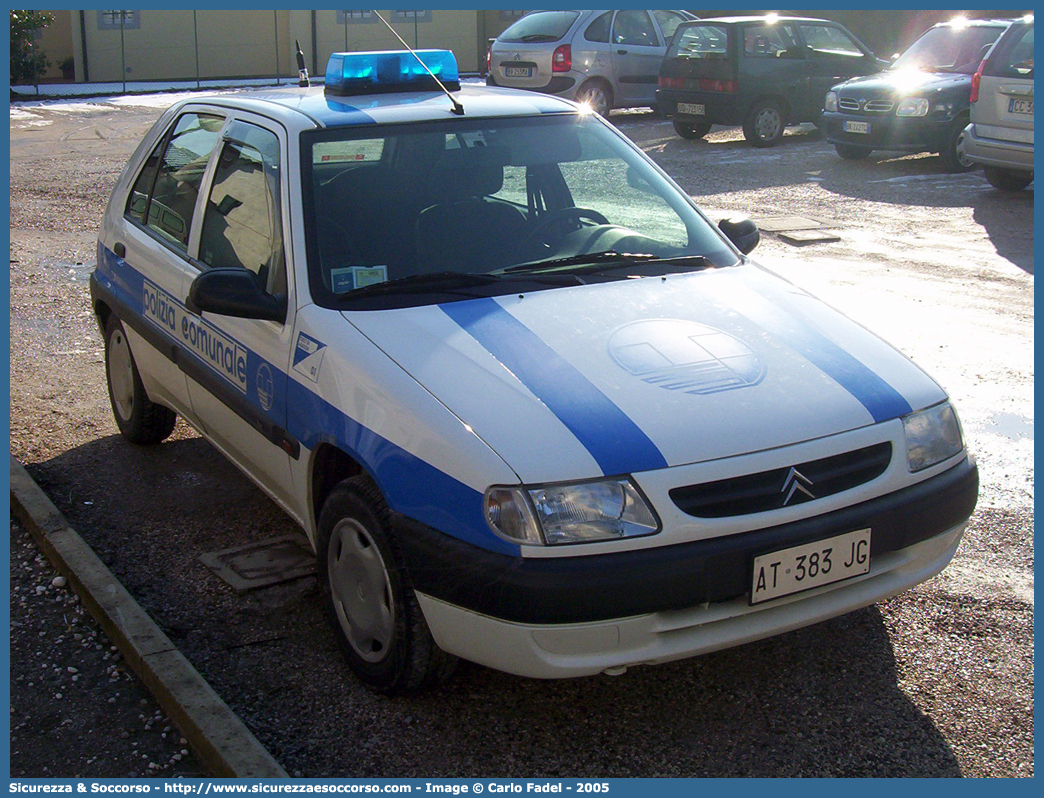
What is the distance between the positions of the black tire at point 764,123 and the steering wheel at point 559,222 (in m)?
12.2

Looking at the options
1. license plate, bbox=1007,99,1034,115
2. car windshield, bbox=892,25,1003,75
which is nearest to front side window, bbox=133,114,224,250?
license plate, bbox=1007,99,1034,115

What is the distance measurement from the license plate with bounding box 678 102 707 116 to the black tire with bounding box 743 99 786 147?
0.61m

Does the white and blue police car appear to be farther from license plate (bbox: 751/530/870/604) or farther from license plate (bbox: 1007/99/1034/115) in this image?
license plate (bbox: 1007/99/1034/115)

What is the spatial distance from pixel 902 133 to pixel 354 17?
20.2 metres

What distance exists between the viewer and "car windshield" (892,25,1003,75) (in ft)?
45.2

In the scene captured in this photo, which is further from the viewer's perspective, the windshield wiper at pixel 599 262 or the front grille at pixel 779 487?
the windshield wiper at pixel 599 262

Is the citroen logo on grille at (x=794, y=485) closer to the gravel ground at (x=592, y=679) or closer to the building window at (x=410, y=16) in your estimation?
the gravel ground at (x=592, y=679)

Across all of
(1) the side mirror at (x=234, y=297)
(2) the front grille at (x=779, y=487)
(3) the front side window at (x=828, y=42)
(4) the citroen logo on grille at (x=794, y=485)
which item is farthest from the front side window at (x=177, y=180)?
(3) the front side window at (x=828, y=42)

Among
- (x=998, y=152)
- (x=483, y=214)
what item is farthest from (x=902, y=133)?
(x=483, y=214)

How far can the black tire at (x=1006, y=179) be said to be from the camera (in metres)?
11.7

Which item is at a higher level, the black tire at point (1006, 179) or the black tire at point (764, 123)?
the black tire at point (764, 123)

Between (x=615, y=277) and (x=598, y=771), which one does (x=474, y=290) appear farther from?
(x=598, y=771)

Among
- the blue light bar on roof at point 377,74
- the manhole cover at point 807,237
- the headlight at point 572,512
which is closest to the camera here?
the headlight at point 572,512

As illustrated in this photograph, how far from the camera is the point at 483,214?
389 cm
